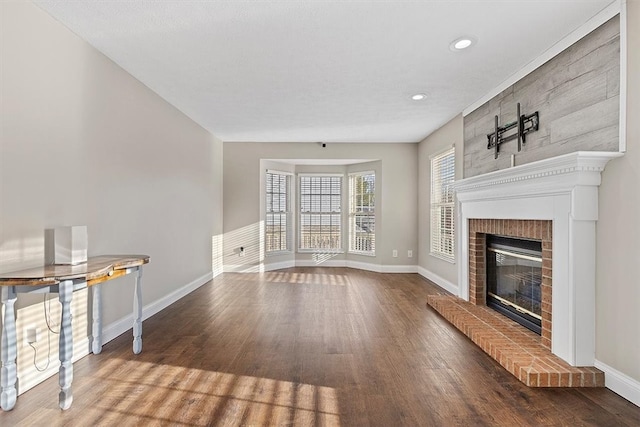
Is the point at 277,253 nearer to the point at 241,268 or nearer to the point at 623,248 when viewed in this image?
the point at 241,268

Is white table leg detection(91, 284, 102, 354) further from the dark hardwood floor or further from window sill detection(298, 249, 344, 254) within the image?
window sill detection(298, 249, 344, 254)

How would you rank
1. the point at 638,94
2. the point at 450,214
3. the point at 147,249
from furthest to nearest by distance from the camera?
the point at 450,214, the point at 147,249, the point at 638,94

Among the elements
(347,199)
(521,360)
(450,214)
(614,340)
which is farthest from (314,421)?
(347,199)

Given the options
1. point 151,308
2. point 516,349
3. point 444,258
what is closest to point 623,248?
point 516,349

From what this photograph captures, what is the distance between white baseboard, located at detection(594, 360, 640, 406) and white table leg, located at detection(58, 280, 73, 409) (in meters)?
3.25

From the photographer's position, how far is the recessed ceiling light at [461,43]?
285 centimetres

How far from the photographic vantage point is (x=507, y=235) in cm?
352

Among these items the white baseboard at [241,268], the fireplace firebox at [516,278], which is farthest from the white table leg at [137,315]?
the white baseboard at [241,268]

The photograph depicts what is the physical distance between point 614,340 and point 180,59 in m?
3.82

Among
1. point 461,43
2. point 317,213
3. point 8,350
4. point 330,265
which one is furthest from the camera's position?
point 317,213

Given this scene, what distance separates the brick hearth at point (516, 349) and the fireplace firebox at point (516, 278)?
0.11m

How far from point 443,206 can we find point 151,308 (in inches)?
168

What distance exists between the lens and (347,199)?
25.3 feet

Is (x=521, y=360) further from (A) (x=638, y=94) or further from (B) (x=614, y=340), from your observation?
(A) (x=638, y=94)
